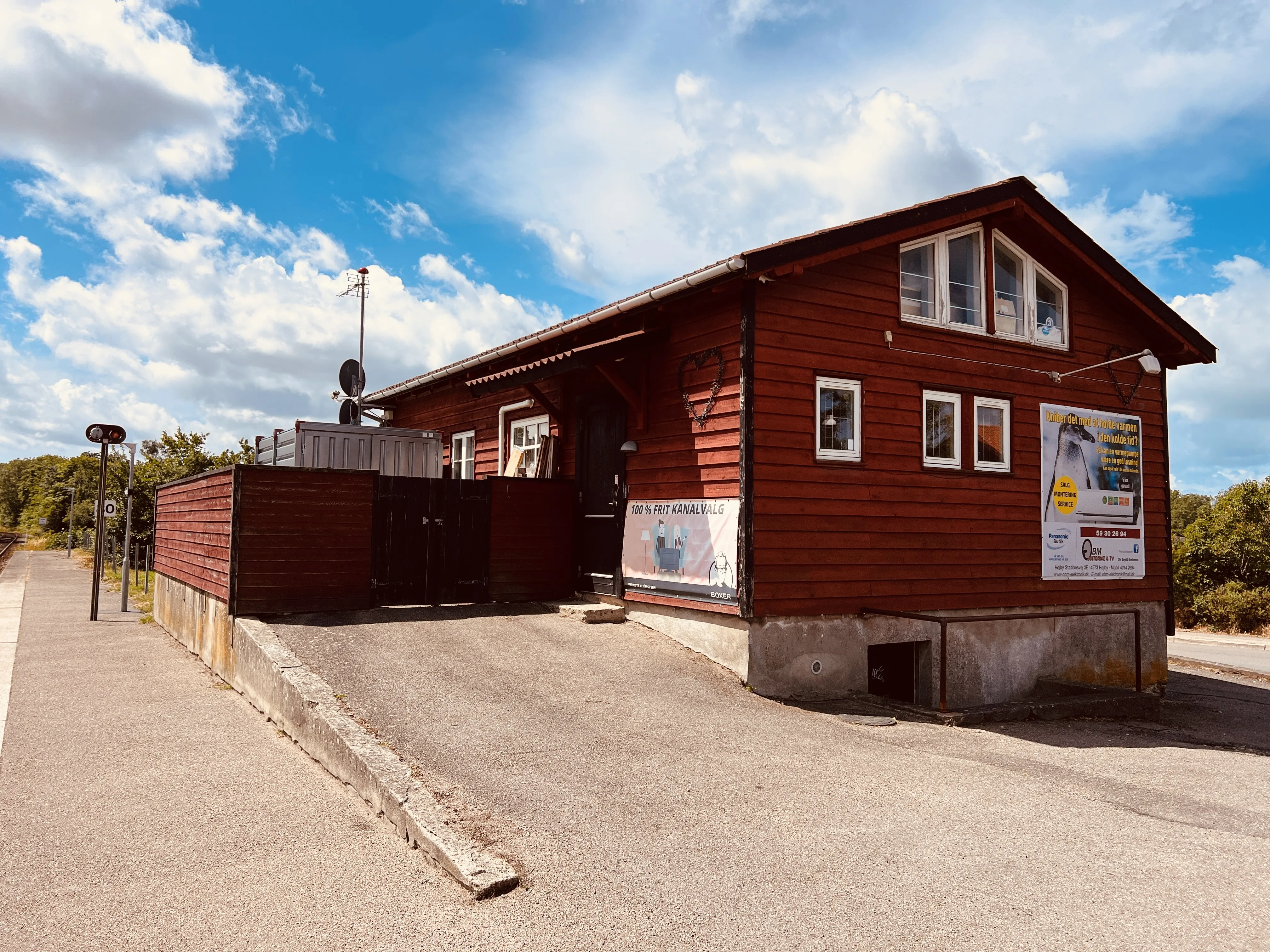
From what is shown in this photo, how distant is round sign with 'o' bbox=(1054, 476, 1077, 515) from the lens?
1225 cm

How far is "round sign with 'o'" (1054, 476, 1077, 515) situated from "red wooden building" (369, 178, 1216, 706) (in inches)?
1.6

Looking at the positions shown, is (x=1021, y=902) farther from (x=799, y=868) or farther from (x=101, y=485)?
(x=101, y=485)

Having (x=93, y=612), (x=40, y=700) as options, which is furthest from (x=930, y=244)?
(x=93, y=612)

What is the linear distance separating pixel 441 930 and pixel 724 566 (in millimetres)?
5966

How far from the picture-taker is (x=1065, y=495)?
12.3m

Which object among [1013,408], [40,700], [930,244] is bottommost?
[40,700]

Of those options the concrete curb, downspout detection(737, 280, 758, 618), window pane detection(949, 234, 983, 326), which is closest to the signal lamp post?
the concrete curb

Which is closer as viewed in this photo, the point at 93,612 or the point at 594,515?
the point at 594,515

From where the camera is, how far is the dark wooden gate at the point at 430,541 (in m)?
11.0

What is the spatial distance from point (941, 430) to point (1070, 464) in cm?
254

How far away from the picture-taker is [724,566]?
380 inches

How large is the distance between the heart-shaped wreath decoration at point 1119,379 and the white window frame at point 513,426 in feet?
27.6

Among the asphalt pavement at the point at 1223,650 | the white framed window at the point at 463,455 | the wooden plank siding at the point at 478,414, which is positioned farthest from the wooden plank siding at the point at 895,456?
the white framed window at the point at 463,455

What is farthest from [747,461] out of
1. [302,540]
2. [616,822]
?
[302,540]
